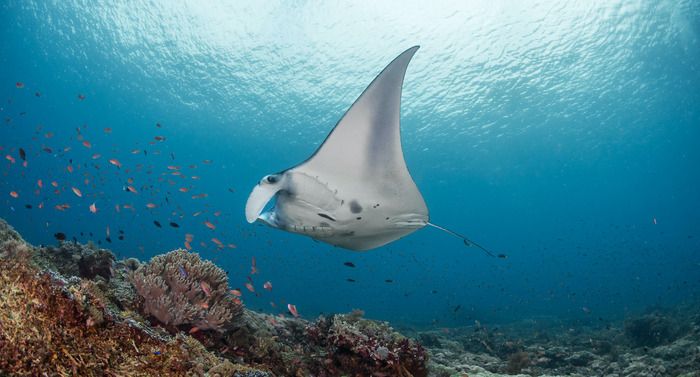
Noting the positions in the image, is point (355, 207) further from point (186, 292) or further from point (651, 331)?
point (651, 331)

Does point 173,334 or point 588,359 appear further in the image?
point 588,359

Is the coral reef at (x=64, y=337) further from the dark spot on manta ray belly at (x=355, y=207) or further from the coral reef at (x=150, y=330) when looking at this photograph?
the dark spot on manta ray belly at (x=355, y=207)

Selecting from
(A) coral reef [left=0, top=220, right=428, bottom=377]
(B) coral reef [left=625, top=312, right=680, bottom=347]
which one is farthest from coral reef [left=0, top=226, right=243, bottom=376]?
(B) coral reef [left=625, top=312, right=680, bottom=347]

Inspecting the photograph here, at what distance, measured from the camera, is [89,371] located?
76.8 inches

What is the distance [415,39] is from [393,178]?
848 inches

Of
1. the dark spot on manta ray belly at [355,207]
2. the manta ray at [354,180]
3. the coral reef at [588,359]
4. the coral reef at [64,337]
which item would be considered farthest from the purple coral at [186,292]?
the coral reef at [588,359]

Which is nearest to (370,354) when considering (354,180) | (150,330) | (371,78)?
(354,180)

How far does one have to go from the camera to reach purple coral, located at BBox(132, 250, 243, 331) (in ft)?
13.4

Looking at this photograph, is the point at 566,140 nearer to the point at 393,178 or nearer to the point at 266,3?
the point at 266,3

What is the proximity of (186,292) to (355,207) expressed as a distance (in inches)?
94.5

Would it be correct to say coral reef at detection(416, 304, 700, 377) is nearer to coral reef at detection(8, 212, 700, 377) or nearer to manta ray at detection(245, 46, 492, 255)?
coral reef at detection(8, 212, 700, 377)

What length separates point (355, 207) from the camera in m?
4.40

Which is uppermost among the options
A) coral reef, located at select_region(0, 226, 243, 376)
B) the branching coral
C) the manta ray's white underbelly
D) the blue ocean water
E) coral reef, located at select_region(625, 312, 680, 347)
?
the blue ocean water

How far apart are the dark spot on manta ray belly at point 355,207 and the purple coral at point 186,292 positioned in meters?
2.04
